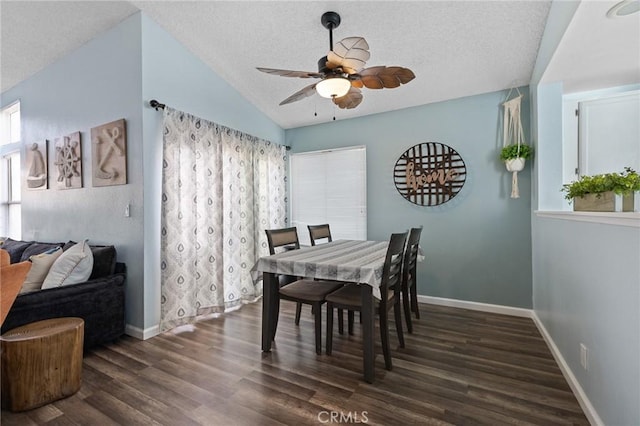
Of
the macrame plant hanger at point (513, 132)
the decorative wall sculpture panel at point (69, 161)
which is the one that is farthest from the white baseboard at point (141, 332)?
the macrame plant hanger at point (513, 132)

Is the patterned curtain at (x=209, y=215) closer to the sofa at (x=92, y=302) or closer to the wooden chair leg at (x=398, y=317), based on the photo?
the sofa at (x=92, y=302)

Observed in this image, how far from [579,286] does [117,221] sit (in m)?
3.81

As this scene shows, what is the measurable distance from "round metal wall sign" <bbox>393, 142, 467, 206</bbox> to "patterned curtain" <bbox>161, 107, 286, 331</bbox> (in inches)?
75.8

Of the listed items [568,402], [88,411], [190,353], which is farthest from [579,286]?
[88,411]

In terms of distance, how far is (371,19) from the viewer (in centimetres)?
250

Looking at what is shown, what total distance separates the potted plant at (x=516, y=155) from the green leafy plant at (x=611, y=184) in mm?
1284

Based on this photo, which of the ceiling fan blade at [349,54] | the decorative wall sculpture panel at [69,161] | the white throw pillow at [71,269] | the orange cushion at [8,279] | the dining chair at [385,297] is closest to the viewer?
the orange cushion at [8,279]

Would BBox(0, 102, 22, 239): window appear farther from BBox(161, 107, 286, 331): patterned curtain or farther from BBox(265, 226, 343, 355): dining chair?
BBox(265, 226, 343, 355): dining chair

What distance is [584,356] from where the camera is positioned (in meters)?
1.64

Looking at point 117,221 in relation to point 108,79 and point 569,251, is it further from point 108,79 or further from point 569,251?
point 569,251

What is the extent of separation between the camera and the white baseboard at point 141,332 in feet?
8.75

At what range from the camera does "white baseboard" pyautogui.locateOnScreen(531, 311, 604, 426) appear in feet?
4.93

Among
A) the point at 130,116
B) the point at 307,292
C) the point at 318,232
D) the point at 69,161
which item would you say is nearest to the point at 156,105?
the point at 130,116

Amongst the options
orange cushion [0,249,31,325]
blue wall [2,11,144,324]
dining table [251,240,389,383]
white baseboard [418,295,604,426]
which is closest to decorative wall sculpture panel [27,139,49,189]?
blue wall [2,11,144,324]
